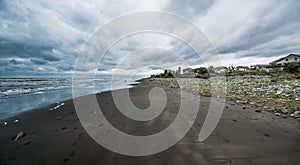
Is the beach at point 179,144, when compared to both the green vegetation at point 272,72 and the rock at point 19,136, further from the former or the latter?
the green vegetation at point 272,72

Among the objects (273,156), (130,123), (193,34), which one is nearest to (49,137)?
(130,123)

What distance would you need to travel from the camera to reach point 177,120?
4.85 metres

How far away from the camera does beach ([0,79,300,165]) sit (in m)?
2.58

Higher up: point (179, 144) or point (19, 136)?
point (19, 136)

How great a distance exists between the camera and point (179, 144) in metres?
3.15

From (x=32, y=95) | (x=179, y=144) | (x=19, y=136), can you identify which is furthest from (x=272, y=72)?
(x=32, y=95)

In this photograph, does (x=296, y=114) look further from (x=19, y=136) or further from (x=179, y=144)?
(x=19, y=136)

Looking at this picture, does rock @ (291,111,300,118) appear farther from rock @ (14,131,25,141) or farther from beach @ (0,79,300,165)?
rock @ (14,131,25,141)

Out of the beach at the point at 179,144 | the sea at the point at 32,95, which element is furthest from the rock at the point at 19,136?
the sea at the point at 32,95

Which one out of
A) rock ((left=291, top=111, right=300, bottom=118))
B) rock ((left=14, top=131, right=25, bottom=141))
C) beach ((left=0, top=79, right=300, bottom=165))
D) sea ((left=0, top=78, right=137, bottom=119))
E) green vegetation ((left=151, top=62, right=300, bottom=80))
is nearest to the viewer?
beach ((left=0, top=79, right=300, bottom=165))

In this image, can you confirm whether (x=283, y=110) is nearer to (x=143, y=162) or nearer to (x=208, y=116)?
(x=208, y=116)

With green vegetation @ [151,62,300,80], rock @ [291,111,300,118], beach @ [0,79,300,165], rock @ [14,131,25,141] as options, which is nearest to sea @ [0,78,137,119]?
rock @ [14,131,25,141]

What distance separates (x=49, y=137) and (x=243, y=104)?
7.64 metres

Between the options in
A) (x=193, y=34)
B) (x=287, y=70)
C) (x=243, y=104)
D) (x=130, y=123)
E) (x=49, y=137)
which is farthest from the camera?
(x=287, y=70)
